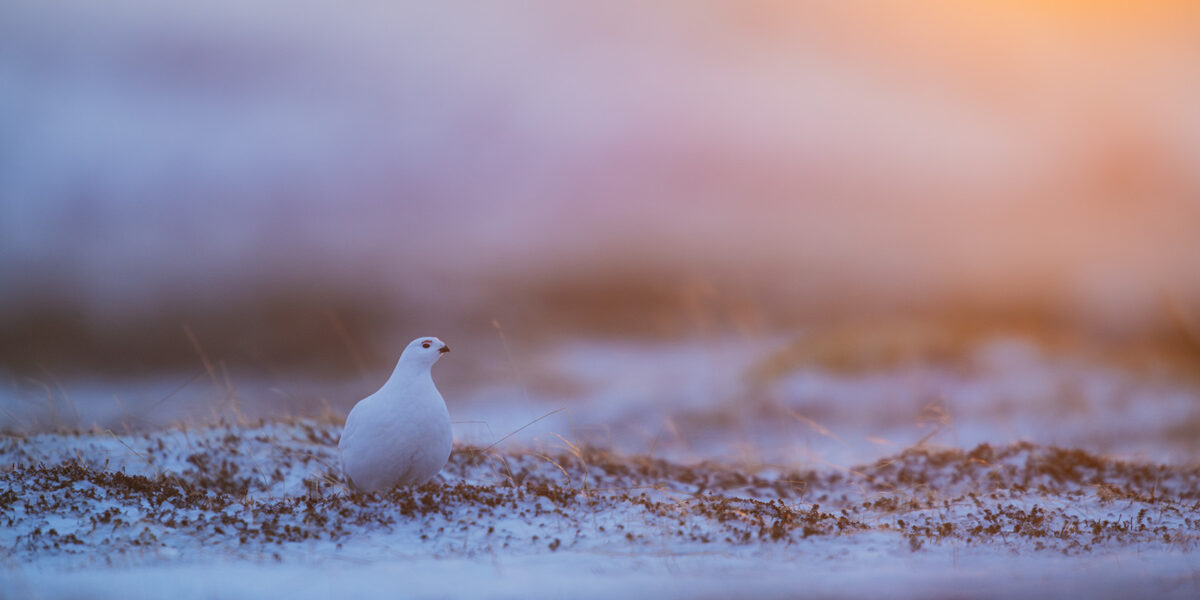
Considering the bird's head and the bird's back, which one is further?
the bird's head

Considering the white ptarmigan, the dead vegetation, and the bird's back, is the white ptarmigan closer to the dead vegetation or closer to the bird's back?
the bird's back

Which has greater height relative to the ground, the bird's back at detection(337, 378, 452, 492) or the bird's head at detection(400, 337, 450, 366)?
the bird's head at detection(400, 337, 450, 366)

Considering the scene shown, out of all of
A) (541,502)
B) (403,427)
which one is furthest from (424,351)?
(541,502)

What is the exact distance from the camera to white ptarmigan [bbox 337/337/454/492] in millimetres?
8266

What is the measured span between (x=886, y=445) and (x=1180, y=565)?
6577mm

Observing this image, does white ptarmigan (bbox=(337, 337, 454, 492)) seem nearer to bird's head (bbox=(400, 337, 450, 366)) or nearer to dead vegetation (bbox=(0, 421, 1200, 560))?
bird's head (bbox=(400, 337, 450, 366))

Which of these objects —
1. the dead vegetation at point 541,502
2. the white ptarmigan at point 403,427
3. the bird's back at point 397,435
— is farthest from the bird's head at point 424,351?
the dead vegetation at point 541,502

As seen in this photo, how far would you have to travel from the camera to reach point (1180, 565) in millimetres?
7965

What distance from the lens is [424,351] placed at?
27.8 feet

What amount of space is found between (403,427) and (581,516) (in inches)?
72.4

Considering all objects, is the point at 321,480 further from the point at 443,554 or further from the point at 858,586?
the point at 858,586

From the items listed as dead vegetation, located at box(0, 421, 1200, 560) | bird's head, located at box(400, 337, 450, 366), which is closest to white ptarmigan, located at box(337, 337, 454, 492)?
bird's head, located at box(400, 337, 450, 366)

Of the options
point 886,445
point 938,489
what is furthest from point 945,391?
point 938,489

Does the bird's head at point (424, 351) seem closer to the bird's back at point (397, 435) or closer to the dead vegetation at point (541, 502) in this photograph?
the bird's back at point (397, 435)
